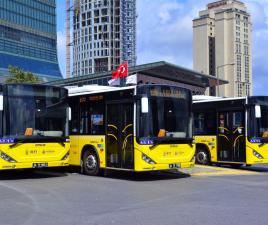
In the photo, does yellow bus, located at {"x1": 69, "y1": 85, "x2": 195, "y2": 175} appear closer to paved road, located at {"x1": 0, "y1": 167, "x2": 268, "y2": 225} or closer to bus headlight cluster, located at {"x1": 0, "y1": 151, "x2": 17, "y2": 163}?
paved road, located at {"x1": 0, "y1": 167, "x2": 268, "y2": 225}

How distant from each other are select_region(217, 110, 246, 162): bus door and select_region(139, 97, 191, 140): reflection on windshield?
3.37m

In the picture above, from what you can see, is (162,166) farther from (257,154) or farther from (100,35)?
(100,35)

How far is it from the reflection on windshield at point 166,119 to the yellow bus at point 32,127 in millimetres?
2806

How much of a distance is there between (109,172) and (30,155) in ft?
10.9

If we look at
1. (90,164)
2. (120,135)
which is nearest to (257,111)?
(120,135)

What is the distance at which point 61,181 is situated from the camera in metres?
15.1

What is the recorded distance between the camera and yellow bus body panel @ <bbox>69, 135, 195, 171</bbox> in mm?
14898

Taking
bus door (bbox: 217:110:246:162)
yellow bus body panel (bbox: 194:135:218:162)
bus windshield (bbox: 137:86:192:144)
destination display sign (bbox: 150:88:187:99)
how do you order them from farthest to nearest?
yellow bus body panel (bbox: 194:135:218:162) < bus door (bbox: 217:110:246:162) < destination display sign (bbox: 150:88:187:99) < bus windshield (bbox: 137:86:192:144)

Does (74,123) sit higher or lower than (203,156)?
higher

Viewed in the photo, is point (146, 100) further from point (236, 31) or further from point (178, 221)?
point (236, 31)

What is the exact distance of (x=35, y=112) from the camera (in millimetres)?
15523

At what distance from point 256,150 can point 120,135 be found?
5489mm

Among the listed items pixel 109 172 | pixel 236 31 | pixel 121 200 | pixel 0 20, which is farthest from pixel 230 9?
pixel 121 200

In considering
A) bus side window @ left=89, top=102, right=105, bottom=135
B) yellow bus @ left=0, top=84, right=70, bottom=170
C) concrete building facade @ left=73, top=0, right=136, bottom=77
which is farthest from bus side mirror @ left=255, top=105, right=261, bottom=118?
concrete building facade @ left=73, top=0, right=136, bottom=77
